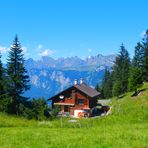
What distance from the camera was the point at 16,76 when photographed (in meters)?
81.1

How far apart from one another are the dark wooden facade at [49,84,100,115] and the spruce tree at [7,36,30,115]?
86.1 feet

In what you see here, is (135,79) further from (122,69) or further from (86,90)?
(122,69)

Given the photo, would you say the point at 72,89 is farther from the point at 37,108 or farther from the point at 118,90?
the point at 37,108

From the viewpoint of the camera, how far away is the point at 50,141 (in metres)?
17.5

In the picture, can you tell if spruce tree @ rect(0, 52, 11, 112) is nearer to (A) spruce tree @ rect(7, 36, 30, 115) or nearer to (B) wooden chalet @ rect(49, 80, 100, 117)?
(A) spruce tree @ rect(7, 36, 30, 115)

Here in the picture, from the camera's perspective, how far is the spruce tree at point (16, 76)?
7875cm

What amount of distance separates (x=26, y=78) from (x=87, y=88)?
34.7 m

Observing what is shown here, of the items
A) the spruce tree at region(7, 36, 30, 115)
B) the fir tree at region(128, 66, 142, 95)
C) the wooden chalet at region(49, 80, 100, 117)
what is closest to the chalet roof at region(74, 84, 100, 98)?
the wooden chalet at region(49, 80, 100, 117)

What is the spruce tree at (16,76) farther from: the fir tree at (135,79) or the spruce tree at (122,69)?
the spruce tree at (122,69)

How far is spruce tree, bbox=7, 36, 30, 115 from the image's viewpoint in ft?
258

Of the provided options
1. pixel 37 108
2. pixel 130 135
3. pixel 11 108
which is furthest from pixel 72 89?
pixel 130 135

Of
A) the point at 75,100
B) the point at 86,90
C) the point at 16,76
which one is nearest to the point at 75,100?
the point at 75,100

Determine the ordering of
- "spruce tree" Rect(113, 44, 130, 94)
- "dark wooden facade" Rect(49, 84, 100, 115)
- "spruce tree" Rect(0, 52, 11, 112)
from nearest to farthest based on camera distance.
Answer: "spruce tree" Rect(0, 52, 11, 112)
"dark wooden facade" Rect(49, 84, 100, 115)
"spruce tree" Rect(113, 44, 130, 94)

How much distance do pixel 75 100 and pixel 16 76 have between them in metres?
29.2
